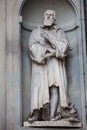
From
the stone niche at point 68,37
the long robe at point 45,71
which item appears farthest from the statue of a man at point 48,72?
the stone niche at point 68,37

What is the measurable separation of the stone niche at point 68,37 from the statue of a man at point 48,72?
0.16m

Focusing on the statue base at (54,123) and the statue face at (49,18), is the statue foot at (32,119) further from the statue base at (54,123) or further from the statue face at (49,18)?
the statue face at (49,18)

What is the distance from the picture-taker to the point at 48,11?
6.55m

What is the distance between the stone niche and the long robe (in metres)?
0.16

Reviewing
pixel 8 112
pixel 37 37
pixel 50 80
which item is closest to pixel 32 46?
pixel 37 37

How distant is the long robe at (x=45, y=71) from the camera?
20.2ft

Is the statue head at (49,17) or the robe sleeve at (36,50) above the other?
the statue head at (49,17)

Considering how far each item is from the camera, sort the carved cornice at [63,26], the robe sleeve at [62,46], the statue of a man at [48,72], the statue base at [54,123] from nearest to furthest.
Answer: the statue base at [54,123]
the statue of a man at [48,72]
the robe sleeve at [62,46]
the carved cornice at [63,26]

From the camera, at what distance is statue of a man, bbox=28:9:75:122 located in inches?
243

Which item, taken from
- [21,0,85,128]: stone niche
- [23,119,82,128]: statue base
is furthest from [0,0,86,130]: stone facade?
[23,119,82,128]: statue base

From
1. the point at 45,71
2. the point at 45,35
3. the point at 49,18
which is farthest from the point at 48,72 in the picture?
the point at 49,18

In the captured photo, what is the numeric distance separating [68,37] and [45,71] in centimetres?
73

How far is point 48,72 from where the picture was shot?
6.33 metres

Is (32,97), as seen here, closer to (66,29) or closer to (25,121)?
(25,121)
